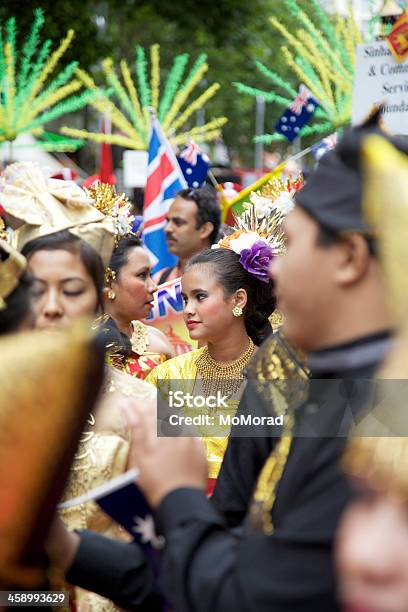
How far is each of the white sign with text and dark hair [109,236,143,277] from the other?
1.42 m

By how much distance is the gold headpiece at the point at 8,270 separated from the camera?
6.17 feet

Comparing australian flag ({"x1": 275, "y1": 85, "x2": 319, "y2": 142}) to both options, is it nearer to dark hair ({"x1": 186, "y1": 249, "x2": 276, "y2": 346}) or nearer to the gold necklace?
dark hair ({"x1": 186, "y1": 249, "x2": 276, "y2": 346})

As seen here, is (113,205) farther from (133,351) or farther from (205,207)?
(205,207)

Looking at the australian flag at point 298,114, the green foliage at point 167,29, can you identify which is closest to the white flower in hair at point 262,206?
the australian flag at point 298,114

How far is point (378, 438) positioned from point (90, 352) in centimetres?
45

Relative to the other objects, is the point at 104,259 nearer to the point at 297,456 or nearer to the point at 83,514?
the point at 83,514

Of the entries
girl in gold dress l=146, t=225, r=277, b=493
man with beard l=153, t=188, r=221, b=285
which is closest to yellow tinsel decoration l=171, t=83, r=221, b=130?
man with beard l=153, t=188, r=221, b=285

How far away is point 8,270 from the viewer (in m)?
1.93

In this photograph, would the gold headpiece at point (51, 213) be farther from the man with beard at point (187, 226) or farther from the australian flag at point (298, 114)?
the australian flag at point (298, 114)

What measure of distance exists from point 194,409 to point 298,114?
500 cm

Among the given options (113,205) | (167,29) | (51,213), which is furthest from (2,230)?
(167,29)

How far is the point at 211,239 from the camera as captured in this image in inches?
282

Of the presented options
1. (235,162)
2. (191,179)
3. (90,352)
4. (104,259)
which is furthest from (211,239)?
(235,162)

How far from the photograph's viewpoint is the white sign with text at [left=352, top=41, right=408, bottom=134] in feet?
17.3
